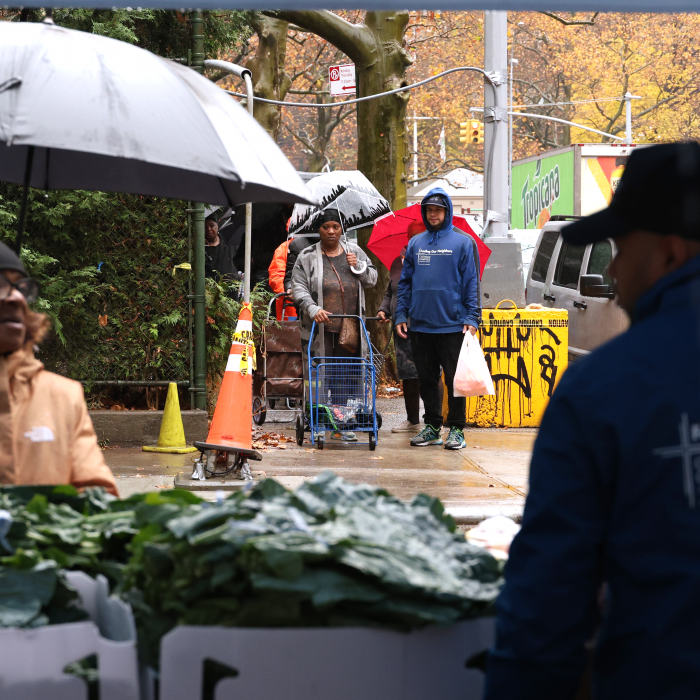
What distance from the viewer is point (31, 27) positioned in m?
3.87

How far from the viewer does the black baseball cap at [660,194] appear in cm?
202

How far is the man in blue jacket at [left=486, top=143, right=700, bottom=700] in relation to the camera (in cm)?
190

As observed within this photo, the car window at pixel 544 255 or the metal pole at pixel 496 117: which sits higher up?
the metal pole at pixel 496 117

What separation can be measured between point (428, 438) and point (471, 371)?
1131mm

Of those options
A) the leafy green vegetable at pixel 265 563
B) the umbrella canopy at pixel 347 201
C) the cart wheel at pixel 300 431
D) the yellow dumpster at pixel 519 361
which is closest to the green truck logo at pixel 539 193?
the umbrella canopy at pixel 347 201

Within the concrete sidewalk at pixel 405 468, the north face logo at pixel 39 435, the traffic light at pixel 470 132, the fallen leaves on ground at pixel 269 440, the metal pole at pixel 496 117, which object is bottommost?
the concrete sidewalk at pixel 405 468

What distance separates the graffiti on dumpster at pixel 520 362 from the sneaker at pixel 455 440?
5.60 ft

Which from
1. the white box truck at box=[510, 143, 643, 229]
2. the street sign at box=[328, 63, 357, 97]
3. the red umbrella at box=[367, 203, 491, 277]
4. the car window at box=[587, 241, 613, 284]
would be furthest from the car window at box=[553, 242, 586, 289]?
the street sign at box=[328, 63, 357, 97]

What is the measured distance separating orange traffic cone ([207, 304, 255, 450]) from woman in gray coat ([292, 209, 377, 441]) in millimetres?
1936

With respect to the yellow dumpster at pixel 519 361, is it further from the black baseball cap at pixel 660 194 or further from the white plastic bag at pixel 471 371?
the black baseball cap at pixel 660 194

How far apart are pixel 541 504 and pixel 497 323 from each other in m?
9.65

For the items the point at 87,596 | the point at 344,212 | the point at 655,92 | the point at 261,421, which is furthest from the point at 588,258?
the point at 655,92

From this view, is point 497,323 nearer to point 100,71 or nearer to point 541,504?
point 100,71

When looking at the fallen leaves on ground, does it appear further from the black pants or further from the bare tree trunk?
the bare tree trunk
